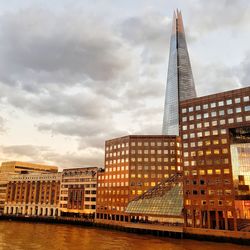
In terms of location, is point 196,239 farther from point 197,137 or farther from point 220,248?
point 197,137

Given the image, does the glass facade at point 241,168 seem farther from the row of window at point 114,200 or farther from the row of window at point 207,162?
the row of window at point 114,200

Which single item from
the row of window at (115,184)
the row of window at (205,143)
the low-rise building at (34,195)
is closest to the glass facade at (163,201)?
the row of window at (205,143)

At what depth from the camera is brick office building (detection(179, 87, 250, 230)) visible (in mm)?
97062

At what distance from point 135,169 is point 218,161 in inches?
2079

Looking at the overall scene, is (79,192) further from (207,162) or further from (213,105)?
(213,105)

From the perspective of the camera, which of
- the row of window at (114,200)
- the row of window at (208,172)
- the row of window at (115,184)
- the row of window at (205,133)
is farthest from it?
the row of window at (115,184)

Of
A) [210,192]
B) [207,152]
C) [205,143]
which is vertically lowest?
[210,192]

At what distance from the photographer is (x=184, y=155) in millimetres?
111750

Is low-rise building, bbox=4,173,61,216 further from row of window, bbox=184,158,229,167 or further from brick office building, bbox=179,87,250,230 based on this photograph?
brick office building, bbox=179,87,250,230

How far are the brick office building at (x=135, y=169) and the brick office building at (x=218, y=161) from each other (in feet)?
116

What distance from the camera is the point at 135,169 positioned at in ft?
479

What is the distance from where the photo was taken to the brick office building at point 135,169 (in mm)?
143250

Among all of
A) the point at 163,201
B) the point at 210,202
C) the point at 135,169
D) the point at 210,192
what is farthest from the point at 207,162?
the point at 135,169

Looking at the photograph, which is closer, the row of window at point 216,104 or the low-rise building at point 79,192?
the row of window at point 216,104
